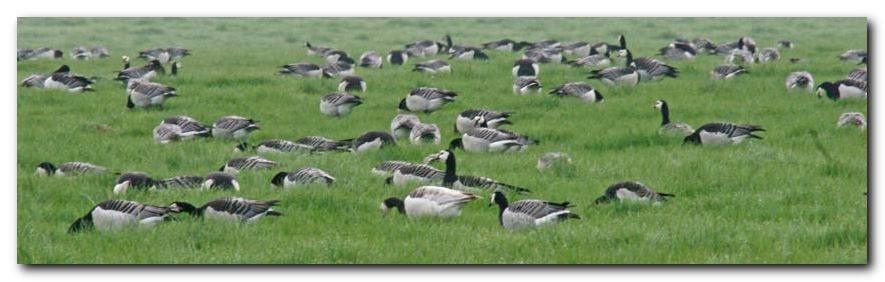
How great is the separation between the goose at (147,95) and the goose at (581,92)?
747cm

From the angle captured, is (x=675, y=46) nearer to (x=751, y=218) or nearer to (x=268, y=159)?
(x=268, y=159)

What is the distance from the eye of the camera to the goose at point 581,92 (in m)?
21.0

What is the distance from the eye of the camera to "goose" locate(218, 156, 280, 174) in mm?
14539

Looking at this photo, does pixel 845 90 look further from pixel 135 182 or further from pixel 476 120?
pixel 135 182

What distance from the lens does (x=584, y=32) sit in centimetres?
4131

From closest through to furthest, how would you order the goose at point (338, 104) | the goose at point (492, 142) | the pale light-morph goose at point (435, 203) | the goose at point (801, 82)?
1. the pale light-morph goose at point (435, 203)
2. the goose at point (492, 142)
3. the goose at point (338, 104)
4. the goose at point (801, 82)

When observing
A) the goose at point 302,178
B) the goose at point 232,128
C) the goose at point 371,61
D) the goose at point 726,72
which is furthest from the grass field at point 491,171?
the goose at point 371,61

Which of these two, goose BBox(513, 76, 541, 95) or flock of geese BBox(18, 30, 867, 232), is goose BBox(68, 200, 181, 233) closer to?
flock of geese BBox(18, 30, 867, 232)

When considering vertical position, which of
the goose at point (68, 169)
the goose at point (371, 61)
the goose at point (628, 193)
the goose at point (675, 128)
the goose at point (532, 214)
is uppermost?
the goose at point (371, 61)

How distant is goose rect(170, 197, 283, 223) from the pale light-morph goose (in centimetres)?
139

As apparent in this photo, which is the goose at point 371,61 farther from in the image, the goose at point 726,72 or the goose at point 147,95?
the goose at point 726,72

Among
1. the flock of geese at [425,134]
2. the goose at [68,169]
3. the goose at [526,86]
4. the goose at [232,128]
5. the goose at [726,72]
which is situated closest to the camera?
the flock of geese at [425,134]

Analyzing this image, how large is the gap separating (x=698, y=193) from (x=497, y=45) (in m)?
21.0

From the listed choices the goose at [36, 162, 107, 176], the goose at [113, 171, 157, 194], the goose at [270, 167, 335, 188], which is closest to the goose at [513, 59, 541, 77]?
the goose at [270, 167, 335, 188]
